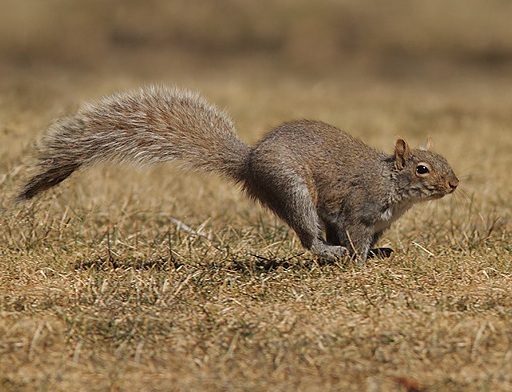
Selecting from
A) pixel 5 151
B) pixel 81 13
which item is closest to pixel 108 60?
pixel 81 13

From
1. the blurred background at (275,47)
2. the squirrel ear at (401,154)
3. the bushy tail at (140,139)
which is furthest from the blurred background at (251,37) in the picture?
the squirrel ear at (401,154)

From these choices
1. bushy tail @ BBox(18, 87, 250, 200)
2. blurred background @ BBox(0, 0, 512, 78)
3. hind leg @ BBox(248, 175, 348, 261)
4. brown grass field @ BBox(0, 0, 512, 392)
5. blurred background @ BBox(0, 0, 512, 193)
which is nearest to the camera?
brown grass field @ BBox(0, 0, 512, 392)

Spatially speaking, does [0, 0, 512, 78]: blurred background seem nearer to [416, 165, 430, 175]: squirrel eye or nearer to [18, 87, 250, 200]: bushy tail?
[18, 87, 250, 200]: bushy tail

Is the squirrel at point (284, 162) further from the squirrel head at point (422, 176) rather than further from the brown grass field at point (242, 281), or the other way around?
the brown grass field at point (242, 281)

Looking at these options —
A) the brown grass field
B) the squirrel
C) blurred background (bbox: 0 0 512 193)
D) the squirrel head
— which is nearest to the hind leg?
the squirrel

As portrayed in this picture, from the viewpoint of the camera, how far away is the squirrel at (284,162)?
5090 millimetres

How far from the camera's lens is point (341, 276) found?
4820 mm

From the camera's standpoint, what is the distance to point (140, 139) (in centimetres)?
525

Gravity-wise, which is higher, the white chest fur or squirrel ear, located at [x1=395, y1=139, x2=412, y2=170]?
squirrel ear, located at [x1=395, y1=139, x2=412, y2=170]

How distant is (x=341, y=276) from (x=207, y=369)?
51.4 inches

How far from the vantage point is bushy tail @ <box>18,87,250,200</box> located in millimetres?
5133

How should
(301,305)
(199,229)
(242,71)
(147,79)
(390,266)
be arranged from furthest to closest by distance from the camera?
(242,71), (147,79), (199,229), (390,266), (301,305)

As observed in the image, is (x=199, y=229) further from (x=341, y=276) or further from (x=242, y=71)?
(x=242, y=71)

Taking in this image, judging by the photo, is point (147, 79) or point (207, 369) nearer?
point (207, 369)
